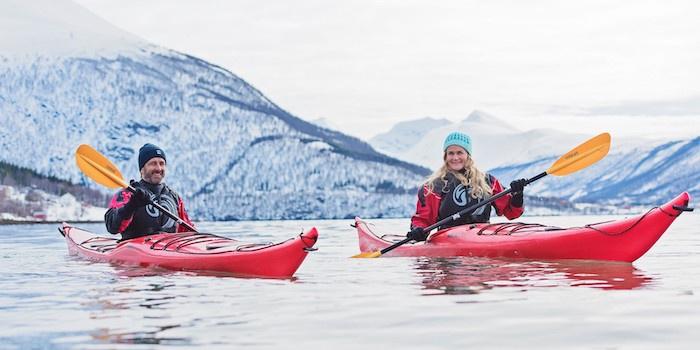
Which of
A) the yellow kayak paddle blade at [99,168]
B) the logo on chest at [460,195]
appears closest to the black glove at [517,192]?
the logo on chest at [460,195]

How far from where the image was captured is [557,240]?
14.0 metres

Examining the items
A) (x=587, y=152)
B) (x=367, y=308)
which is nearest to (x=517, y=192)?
(x=587, y=152)

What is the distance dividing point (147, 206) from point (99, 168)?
1.36 m

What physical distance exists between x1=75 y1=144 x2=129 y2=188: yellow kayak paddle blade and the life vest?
5.10 m

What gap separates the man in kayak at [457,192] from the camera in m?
15.4

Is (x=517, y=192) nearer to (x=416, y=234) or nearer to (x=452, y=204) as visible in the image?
(x=452, y=204)

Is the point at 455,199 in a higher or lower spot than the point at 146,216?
higher

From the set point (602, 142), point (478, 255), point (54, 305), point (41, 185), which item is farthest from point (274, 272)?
point (41, 185)

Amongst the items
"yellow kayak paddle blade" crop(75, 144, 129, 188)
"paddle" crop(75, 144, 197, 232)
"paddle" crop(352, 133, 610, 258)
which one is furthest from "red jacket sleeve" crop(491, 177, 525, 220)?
"yellow kayak paddle blade" crop(75, 144, 129, 188)

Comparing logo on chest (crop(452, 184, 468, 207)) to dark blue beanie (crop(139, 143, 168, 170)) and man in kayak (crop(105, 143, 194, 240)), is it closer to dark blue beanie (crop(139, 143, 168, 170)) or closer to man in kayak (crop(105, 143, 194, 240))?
man in kayak (crop(105, 143, 194, 240))

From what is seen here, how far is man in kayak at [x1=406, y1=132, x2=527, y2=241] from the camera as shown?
15406mm

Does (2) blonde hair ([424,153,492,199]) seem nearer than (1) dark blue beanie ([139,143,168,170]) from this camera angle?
No

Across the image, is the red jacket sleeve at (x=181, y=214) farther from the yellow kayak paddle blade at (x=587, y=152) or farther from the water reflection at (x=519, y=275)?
the yellow kayak paddle blade at (x=587, y=152)

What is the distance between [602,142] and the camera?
1608 centimetres
